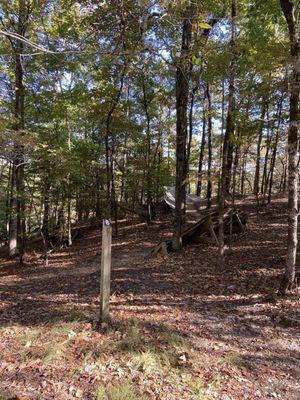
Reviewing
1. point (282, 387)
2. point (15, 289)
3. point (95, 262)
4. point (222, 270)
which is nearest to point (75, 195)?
point (95, 262)

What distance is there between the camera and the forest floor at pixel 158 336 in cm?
338

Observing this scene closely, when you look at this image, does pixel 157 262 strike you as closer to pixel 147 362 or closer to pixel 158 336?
pixel 158 336

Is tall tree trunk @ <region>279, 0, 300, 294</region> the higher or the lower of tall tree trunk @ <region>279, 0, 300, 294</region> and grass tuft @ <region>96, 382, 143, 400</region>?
the higher

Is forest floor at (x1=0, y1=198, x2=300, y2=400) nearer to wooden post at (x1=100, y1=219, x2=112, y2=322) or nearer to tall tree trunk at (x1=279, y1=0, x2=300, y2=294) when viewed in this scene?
wooden post at (x1=100, y1=219, x2=112, y2=322)

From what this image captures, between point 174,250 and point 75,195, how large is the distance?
→ 784cm

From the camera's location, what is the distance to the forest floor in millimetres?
3379

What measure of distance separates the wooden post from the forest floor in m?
0.27

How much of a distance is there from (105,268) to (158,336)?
51.1 inches

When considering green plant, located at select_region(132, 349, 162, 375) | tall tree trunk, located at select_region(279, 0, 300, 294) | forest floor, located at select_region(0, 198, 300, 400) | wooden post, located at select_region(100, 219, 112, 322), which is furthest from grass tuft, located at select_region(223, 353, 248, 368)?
tall tree trunk, located at select_region(279, 0, 300, 294)

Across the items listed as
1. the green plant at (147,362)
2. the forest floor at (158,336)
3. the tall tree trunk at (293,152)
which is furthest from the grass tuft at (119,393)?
the tall tree trunk at (293,152)

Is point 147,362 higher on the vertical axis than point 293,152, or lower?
lower

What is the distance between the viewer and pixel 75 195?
52.4 ft

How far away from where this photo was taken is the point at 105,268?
4.52 m

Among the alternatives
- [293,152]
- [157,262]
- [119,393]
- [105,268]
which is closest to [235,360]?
[119,393]
